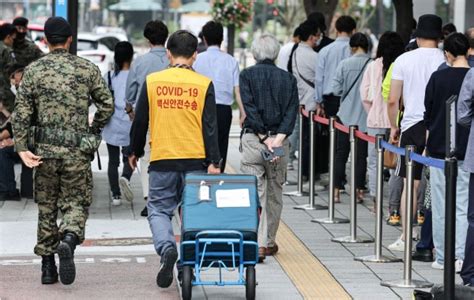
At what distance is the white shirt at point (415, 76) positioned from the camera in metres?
11.0

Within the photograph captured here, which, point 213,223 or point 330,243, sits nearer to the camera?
point 213,223

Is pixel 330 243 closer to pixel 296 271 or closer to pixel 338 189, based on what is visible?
pixel 296 271

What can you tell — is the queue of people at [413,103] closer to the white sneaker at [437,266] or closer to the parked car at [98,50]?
the white sneaker at [437,266]

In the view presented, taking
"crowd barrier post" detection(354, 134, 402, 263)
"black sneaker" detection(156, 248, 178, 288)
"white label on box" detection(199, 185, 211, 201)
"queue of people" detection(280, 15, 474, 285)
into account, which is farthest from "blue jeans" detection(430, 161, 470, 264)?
"black sneaker" detection(156, 248, 178, 288)

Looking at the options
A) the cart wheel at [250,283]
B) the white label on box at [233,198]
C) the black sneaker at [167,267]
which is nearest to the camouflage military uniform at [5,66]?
the black sneaker at [167,267]

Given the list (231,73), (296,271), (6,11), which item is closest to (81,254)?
(296,271)

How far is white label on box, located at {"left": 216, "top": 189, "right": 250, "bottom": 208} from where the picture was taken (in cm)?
877

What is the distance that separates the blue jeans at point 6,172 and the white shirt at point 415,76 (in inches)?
202

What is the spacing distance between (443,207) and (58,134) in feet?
9.46

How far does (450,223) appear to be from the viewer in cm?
756

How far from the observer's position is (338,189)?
47.9 ft

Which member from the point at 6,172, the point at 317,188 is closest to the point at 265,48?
the point at 6,172

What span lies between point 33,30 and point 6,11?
23325 millimetres

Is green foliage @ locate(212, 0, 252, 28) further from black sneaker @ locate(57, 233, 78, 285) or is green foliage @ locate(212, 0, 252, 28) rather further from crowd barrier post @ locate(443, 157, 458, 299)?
crowd barrier post @ locate(443, 157, 458, 299)
